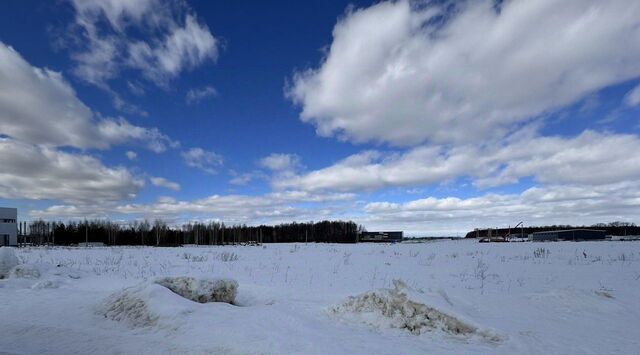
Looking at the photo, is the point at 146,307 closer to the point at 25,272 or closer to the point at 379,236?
the point at 25,272

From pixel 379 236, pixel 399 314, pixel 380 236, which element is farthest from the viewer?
pixel 380 236

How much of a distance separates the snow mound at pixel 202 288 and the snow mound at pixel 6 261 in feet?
28.5

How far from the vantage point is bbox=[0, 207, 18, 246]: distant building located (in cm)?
6862

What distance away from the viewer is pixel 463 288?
1191cm

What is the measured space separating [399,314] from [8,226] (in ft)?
Result: 283

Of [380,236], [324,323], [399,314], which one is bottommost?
[380,236]

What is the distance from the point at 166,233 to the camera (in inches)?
4072

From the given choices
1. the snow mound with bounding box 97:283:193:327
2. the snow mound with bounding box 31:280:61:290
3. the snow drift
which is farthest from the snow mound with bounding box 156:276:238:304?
the snow mound with bounding box 31:280:61:290

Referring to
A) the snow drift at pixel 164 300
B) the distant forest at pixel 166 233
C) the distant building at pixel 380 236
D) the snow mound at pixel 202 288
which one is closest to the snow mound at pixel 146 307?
the snow drift at pixel 164 300

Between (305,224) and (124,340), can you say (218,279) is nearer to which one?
(124,340)

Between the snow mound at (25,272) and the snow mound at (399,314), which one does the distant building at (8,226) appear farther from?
the snow mound at (399,314)

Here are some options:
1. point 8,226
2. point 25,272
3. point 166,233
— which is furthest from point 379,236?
point 25,272

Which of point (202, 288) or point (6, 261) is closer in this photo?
point (202, 288)

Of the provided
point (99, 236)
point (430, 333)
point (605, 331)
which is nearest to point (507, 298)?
point (605, 331)
